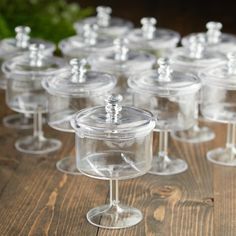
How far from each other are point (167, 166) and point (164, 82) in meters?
0.25

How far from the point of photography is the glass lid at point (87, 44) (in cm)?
256

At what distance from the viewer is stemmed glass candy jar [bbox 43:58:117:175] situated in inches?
84.0

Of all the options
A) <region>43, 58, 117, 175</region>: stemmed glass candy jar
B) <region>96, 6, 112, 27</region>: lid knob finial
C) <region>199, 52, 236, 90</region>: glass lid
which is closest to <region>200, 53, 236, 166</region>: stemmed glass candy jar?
<region>199, 52, 236, 90</region>: glass lid

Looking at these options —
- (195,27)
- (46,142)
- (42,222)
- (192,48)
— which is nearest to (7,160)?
(46,142)

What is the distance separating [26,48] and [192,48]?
503 mm

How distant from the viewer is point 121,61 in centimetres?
236

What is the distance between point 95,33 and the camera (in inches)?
104

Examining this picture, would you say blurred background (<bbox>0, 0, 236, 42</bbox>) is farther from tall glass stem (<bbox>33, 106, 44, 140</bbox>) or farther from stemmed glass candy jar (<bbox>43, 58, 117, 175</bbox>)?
stemmed glass candy jar (<bbox>43, 58, 117, 175</bbox>)

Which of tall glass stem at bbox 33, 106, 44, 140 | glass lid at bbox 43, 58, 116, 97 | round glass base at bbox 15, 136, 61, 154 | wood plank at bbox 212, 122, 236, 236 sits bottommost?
wood plank at bbox 212, 122, 236, 236

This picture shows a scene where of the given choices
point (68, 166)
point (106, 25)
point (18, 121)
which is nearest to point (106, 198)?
point (68, 166)

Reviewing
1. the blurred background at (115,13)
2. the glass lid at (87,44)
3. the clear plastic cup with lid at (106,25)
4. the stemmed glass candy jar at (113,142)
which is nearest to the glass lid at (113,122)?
the stemmed glass candy jar at (113,142)

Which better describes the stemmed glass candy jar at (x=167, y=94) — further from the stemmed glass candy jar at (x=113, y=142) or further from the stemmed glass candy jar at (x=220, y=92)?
the stemmed glass candy jar at (x=113, y=142)

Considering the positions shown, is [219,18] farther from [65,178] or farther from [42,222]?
[42,222]

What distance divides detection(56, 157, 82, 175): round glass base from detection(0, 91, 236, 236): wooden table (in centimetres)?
2
